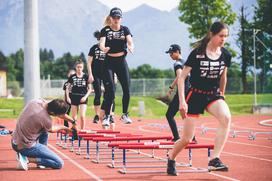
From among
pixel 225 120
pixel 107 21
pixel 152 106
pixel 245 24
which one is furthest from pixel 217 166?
pixel 245 24

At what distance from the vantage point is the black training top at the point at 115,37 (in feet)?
37.4

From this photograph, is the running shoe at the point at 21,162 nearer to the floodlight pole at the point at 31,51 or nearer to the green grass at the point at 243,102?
the floodlight pole at the point at 31,51

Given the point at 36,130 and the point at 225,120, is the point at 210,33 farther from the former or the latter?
the point at 36,130

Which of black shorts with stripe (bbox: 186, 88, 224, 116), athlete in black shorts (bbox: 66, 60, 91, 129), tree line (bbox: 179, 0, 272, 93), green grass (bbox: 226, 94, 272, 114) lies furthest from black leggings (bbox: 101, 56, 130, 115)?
tree line (bbox: 179, 0, 272, 93)

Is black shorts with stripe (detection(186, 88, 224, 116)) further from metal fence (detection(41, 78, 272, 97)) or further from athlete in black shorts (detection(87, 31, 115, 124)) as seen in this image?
metal fence (detection(41, 78, 272, 97))

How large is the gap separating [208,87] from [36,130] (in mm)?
3258

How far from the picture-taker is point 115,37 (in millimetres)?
11430

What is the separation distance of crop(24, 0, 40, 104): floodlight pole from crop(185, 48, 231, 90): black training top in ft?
21.0

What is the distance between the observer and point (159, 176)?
366 inches

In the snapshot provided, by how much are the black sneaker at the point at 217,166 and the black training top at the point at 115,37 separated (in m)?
3.79

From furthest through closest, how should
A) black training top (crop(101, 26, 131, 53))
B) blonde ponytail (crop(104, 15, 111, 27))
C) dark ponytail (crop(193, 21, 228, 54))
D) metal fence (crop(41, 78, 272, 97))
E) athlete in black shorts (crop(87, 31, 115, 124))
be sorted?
metal fence (crop(41, 78, 272, 97)) < athlete in black shorts (crop(87, 31, 115, 124)) < blonde ponytail (crop(104, 15, 111, 27)) < black training top (crop(101, 26, 131, 53)) < dark ponytail (crop(193, 21, 228, 54))

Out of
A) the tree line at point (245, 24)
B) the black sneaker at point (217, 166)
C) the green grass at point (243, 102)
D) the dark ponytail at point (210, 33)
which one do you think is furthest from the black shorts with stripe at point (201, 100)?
the tree line at point (245, 24)

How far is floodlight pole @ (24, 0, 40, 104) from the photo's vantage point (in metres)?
Result: 14.0

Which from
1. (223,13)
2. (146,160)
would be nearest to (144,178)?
(146,160)
